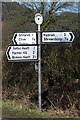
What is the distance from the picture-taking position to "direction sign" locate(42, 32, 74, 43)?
373 inches

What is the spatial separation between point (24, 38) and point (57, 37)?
1054mm

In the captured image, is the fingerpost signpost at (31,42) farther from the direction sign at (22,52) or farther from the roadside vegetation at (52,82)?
the roadside vegetation at (52,82)

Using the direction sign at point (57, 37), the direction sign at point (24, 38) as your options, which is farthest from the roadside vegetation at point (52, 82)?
the direction sign at point (24, 38)

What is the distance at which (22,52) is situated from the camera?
9.66 meters

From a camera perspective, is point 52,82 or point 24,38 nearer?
point 24,38

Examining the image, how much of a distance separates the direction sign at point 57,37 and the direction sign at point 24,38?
335mm

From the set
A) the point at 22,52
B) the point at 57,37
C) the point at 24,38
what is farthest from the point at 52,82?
the point at 24,38

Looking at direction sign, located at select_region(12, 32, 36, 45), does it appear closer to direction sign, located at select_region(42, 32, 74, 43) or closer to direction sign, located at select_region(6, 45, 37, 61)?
direction sign, located at select_region(6, 45, 37, 61)

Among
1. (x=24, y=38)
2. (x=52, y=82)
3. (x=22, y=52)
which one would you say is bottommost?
(x=52, y=82)

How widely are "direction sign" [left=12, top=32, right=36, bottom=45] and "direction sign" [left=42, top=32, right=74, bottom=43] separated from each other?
0.33 m

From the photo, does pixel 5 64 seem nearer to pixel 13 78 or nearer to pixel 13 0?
pixel 13 78

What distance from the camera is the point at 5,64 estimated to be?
39.4 feet

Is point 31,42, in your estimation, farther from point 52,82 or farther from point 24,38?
point 52,82

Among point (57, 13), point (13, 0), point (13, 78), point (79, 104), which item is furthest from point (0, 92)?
point (57, 13)
